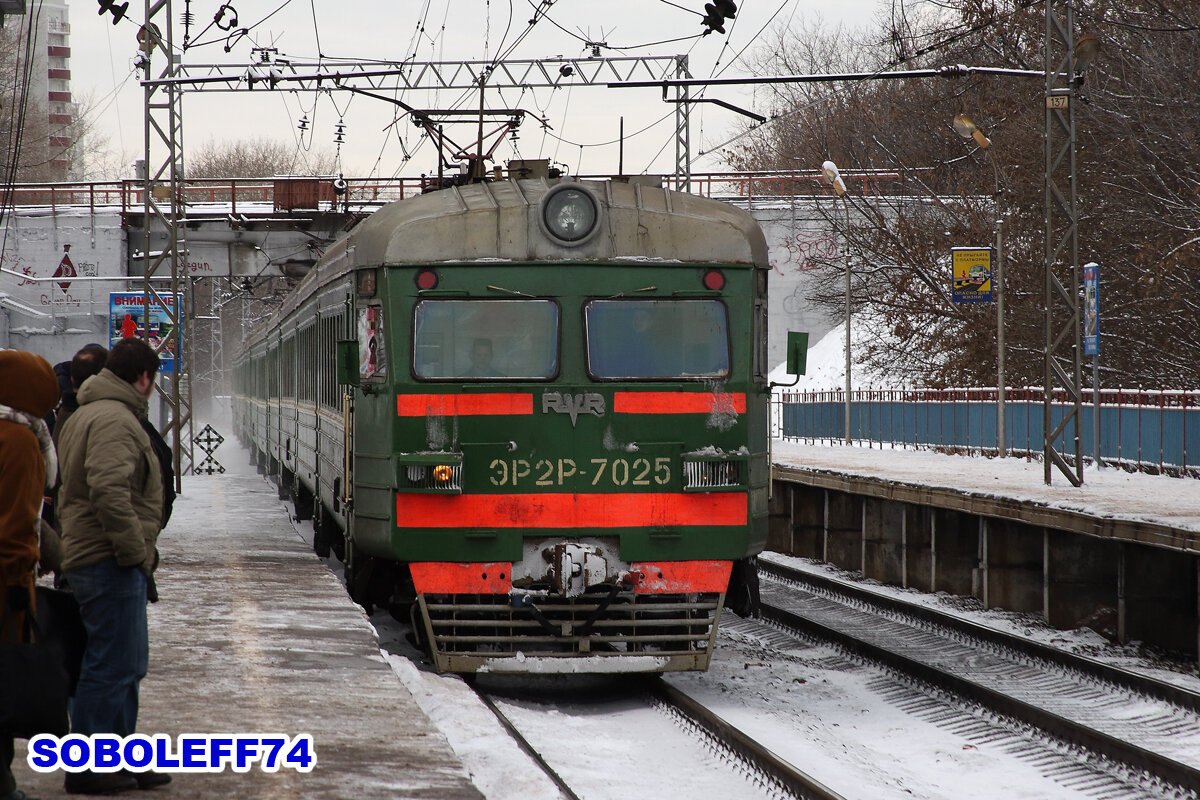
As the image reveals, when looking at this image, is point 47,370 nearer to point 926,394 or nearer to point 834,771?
point 834,771

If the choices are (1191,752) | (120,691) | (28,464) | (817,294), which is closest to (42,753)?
(120,691)

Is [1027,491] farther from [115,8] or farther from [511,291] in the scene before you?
[115,8]

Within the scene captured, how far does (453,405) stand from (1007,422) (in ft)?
49.0

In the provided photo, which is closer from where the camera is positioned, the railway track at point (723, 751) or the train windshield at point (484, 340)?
the railway track at point (723, 751)

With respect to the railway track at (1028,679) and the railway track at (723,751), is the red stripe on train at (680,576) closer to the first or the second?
the railway track at (723,751)

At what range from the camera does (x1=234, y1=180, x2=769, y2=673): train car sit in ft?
29.1

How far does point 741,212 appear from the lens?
966 centimetres

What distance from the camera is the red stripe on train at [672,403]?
29.7 ft

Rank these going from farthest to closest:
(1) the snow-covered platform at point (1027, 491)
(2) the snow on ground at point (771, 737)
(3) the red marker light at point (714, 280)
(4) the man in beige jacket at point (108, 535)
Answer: (1) the snow-covered platform at point (1027, 491)
(3) the red marker light at point (714, 280)
(2) the snow on ground at point (771, 737)
(4) the man in beige jacket at point (108, 535)

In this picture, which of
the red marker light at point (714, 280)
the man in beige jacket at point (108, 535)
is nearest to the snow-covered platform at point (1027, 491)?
the red marker light at point (714, 280)

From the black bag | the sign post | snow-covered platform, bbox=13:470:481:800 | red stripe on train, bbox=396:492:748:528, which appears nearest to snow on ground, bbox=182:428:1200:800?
snow-covered platform, bbox=13:470:481:800

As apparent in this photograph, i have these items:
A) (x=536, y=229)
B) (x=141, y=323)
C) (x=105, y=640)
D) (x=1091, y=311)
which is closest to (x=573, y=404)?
(x=536, y=229)

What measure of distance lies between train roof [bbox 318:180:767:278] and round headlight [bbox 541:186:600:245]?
0.06 metres

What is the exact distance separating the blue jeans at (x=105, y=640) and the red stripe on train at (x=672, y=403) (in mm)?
4192
